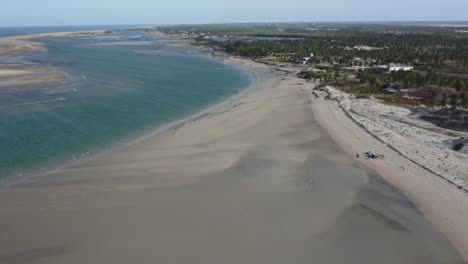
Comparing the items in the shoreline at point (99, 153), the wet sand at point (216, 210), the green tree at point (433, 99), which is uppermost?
the green tree at point (433, 99)

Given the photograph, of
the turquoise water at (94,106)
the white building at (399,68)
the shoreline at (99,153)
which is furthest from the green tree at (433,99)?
the turquoise water at (94,106)

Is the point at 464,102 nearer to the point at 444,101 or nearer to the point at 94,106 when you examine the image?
the point at 444,101

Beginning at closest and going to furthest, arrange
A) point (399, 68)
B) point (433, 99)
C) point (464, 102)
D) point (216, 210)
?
point (216, 210)
point (464, 102)
point (433, 99)
point (399, 68)

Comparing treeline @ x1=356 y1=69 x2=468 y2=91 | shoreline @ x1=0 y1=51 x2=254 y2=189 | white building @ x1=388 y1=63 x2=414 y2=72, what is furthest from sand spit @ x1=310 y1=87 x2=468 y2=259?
white building @ x1=388 y1=63 x2=414 y2=72

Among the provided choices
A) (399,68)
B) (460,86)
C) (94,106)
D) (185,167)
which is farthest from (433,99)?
(94,106)


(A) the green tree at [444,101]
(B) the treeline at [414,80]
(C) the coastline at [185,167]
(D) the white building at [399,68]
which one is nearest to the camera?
(C) the coastline at [185,167]

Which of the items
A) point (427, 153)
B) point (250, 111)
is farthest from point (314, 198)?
point (250, 111)

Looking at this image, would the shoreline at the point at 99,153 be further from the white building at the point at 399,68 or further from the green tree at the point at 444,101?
the white building at the point at 399,68
